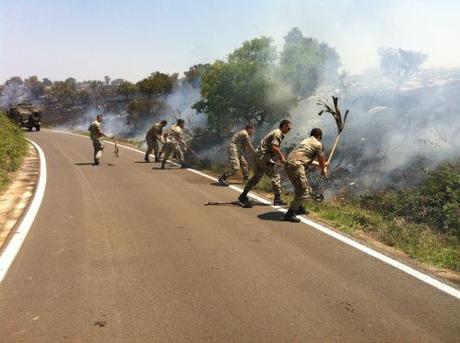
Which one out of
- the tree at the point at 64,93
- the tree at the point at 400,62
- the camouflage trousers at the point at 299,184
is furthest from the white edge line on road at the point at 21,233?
the tree at the point at 64,93

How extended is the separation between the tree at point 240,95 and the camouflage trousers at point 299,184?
12.2 metres

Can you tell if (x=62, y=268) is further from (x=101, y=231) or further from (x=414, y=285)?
(x=414, y=285)

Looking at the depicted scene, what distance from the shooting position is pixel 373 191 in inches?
480

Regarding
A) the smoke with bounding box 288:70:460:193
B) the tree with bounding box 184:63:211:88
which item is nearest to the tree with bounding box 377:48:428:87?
the smoke with bounding box 288:70:460:193

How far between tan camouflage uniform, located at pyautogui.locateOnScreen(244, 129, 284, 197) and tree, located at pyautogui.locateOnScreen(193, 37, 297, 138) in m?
10.9

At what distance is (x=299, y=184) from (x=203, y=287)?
11.8 ft

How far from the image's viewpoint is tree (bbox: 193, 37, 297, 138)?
20062 mm

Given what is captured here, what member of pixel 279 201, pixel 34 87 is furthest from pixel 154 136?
pixel 34 87

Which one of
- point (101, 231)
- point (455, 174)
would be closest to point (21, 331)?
point (101, 231)

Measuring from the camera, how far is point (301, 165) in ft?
27.0

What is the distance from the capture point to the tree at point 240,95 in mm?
20062

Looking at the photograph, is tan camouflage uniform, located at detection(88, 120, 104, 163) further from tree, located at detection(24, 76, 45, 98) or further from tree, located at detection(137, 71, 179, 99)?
tree, located at detection(24, 76, 45, 98)

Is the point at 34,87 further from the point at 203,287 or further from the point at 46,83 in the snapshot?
the point at 203,287

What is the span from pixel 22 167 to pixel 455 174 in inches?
497
